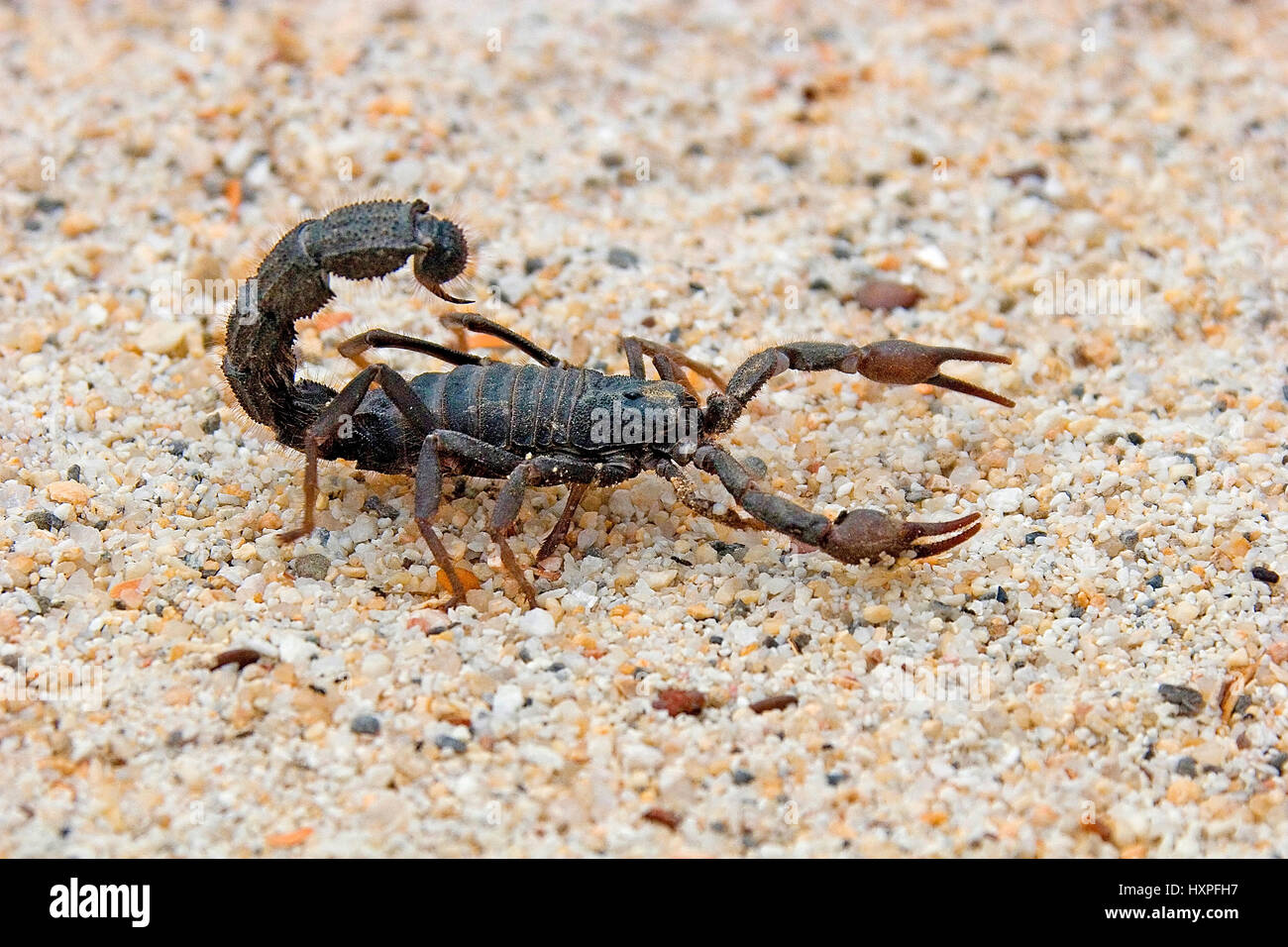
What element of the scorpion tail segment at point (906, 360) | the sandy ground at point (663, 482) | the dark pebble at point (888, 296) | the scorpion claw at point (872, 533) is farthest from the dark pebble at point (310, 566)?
the dark pebble at point (888, 296)

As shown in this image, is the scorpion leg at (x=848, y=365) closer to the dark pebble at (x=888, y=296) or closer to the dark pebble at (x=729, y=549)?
the dark pebble at (x=729, y=549)

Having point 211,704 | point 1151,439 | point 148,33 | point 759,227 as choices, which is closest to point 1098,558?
point 1151,439

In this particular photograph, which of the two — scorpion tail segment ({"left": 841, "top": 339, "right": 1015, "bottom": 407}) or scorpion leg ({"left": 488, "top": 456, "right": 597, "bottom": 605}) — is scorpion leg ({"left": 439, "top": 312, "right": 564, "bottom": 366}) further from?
scorpion tail segment ({"left": 841, "top": 339, "right": 1015, "bottom": 407})

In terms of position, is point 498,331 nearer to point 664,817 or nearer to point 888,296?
point 888,296

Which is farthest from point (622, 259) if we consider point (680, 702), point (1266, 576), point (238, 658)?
point (1266, 576)

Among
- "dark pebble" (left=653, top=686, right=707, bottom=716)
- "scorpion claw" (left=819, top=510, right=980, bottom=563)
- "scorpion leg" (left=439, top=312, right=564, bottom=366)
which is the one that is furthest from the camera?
"scorpion leg" (left=439, top=312, right=564, bottom=366)

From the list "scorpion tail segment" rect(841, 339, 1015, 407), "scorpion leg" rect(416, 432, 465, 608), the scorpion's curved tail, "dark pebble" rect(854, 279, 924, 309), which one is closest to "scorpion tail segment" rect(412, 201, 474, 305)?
the scorpion's curved tail

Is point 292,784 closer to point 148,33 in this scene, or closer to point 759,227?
point 759,227
